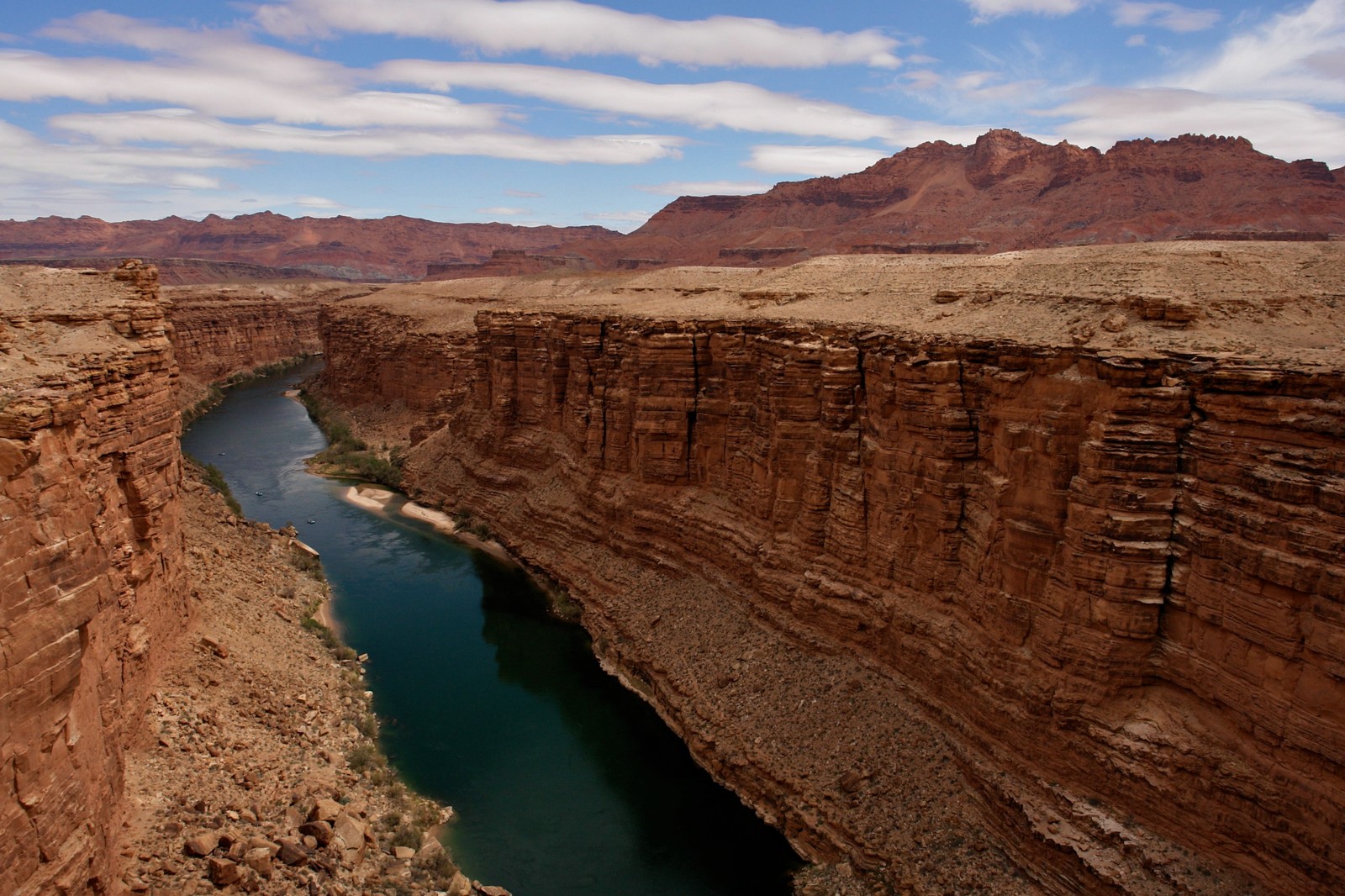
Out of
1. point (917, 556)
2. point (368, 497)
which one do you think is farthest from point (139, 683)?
point (368, 497)

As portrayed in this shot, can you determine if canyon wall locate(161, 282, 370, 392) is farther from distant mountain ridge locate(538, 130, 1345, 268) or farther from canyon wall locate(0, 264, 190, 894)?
canyon wall locate(0, 264, 190, 894)

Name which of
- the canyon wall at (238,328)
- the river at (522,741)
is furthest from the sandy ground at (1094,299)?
the canyon wall at (238,328)

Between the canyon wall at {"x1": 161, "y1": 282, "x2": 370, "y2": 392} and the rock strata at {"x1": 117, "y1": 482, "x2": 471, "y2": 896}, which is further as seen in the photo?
the canyon wall at {"x1": 161, "y1": 282, "x2": 370, "y2": 392}

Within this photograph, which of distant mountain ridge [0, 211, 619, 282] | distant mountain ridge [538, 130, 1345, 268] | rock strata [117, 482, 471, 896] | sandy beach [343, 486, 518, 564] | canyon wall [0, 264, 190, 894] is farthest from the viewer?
distant mountain ridge [0, 211, 619, 282]

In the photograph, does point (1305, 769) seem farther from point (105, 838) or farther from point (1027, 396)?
point (105, 838)

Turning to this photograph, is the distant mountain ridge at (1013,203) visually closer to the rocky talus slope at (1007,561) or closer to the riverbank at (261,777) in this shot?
the rocky talus slope at (1007,561)

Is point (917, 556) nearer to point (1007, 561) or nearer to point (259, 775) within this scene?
point (1007, 561)

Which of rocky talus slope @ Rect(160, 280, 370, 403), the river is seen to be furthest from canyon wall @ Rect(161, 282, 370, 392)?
the river
